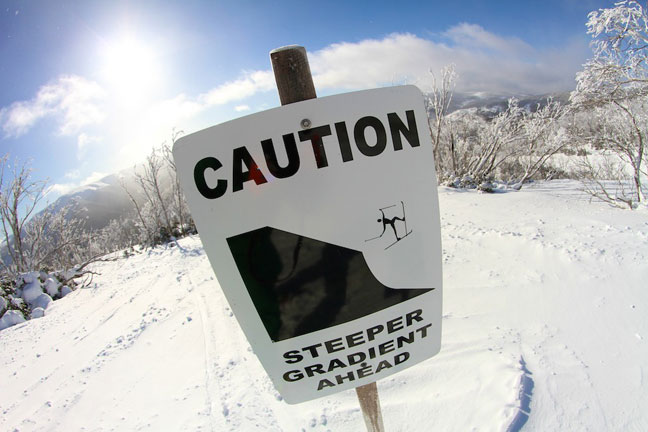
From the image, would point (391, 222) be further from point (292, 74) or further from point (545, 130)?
point (545, 130)

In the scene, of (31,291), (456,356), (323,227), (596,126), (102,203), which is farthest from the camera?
(102,203)

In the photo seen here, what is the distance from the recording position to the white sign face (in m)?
0.71

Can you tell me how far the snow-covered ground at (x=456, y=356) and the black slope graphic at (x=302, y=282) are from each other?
1.31 meters

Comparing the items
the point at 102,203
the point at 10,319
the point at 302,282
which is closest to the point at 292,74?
the point at 302,282

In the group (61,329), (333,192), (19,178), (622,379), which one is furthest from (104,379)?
(19,178)

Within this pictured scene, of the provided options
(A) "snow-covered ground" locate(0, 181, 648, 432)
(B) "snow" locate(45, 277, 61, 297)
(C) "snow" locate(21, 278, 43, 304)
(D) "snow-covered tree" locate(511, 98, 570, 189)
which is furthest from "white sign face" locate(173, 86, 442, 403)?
(D) "snow-covered tree" locate(511, 98, 570, 189)

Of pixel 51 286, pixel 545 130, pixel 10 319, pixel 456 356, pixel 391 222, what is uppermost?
pixel 545 130

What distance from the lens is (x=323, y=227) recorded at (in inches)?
29.9

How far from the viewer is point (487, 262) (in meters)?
3.65

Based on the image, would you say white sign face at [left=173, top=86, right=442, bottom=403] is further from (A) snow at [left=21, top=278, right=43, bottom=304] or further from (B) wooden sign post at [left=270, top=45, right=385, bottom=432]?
(A) snow at [left=21, top=278, right=43, bottom=304]

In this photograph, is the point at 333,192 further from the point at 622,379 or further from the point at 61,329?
the point at 61,329

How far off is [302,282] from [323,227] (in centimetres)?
16

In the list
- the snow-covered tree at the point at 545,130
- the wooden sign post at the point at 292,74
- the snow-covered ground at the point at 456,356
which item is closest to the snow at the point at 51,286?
the snow-covered ground at the point at 456,356

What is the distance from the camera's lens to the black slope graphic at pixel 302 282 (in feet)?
2.46
